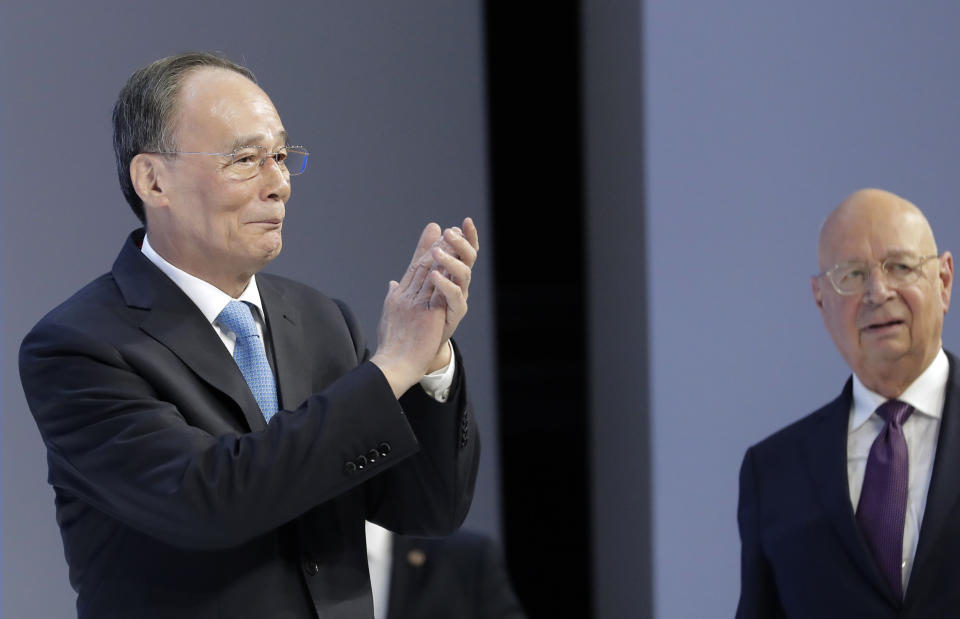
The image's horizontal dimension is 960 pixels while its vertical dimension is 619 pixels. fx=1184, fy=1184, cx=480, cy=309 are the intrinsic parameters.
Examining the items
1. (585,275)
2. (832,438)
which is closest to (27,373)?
(832,438)

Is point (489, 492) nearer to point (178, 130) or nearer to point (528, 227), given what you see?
point (528, 227)

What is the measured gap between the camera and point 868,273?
7.77 feet

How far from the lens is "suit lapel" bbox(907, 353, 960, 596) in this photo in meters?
2.13

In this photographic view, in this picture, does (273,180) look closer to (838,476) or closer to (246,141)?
(246,141)

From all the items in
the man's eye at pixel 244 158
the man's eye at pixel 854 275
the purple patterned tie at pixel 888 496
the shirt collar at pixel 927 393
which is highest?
the man's eye at pixel 244 158

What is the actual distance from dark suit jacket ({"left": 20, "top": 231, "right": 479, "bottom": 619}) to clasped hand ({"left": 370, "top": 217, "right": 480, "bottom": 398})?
0.05m

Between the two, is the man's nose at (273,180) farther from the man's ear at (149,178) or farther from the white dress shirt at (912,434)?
the white dress shirt at (912,434)

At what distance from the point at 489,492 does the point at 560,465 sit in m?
0.36

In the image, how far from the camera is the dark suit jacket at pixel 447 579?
2904 millimetres

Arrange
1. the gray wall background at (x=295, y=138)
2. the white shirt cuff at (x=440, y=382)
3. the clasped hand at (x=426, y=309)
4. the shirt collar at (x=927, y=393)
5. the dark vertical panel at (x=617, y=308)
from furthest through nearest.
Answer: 1. the dark vertical panel at (x=617, y=308)
2. the gray wall background at (x=295, y=138)
3. the shirt collar at (x=927, y=393)
4. the white shirt cuff at (x=440, y=382)
5. the clasped hand at (x=426, y=309)

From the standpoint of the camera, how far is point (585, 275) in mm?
4047

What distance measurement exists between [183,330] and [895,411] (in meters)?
1.37

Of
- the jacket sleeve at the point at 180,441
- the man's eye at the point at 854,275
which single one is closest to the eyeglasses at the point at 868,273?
the man's eye at the point at 854,275


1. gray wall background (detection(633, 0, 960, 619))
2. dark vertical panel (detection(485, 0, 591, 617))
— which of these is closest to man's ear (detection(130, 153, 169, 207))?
gray wall background (detection(633, 0, 960, 619))
